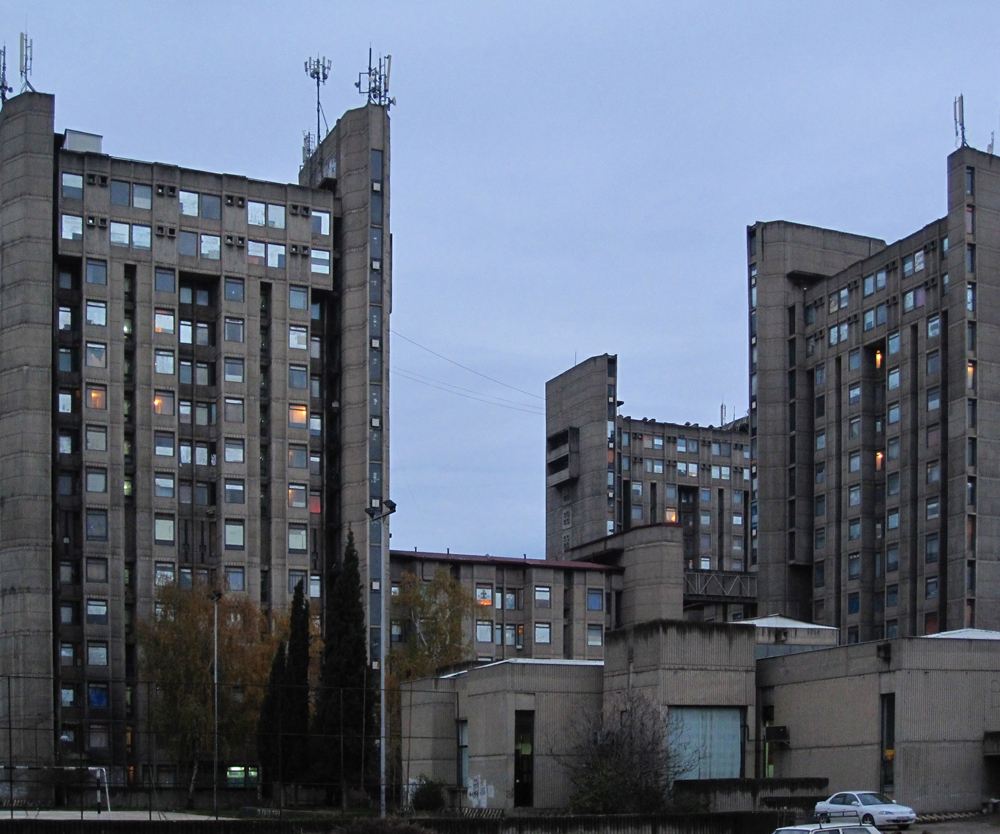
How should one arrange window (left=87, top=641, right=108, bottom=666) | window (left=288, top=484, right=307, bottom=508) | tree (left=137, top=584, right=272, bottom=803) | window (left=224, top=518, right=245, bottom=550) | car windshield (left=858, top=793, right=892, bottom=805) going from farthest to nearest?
1. window (left=288, top=484, right=307, bottom=508)
2. window (left=224, top=518, right=245, bottom=550)
3. window (left=87, top=641, right=108, bottom=666)
4. tree (left=137, top=584, right=272, bottom=803)
5. car windshield (left=858, top=793, right=892, bottom=805)

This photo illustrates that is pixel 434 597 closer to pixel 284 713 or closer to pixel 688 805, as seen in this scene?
pixel 284 713

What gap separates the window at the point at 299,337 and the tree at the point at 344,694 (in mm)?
32868

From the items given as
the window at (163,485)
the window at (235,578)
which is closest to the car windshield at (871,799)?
the window at (235,578)

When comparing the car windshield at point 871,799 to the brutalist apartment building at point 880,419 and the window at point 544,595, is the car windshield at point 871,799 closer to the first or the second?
the brutalist apartment building at point 880,419

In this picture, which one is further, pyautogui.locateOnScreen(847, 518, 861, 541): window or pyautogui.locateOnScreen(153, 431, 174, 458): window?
pyautogui.locateOnScreen(847, 518, 861, 541): window

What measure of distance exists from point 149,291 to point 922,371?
65.9 m

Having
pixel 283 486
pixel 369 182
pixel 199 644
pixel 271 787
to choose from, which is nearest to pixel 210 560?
pixel 283 486

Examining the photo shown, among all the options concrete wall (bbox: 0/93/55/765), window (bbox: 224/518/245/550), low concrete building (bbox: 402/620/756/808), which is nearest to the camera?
low concrete building (bbox: 402/620/756/808)

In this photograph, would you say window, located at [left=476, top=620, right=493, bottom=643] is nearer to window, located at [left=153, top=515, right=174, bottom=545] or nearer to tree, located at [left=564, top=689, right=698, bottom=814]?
window, located at [left=153, top=515, right=174, bottom=545]

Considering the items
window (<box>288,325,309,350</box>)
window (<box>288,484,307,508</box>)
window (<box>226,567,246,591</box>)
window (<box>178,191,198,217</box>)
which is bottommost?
window (<box>226,567,246,591</box>)

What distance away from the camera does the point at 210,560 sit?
127 m

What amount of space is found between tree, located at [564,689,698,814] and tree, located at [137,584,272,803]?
41.6m

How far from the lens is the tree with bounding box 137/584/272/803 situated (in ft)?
357

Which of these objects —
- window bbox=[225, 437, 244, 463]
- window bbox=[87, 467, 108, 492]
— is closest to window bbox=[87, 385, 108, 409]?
window bbox=[87, 467, 108, 492]
